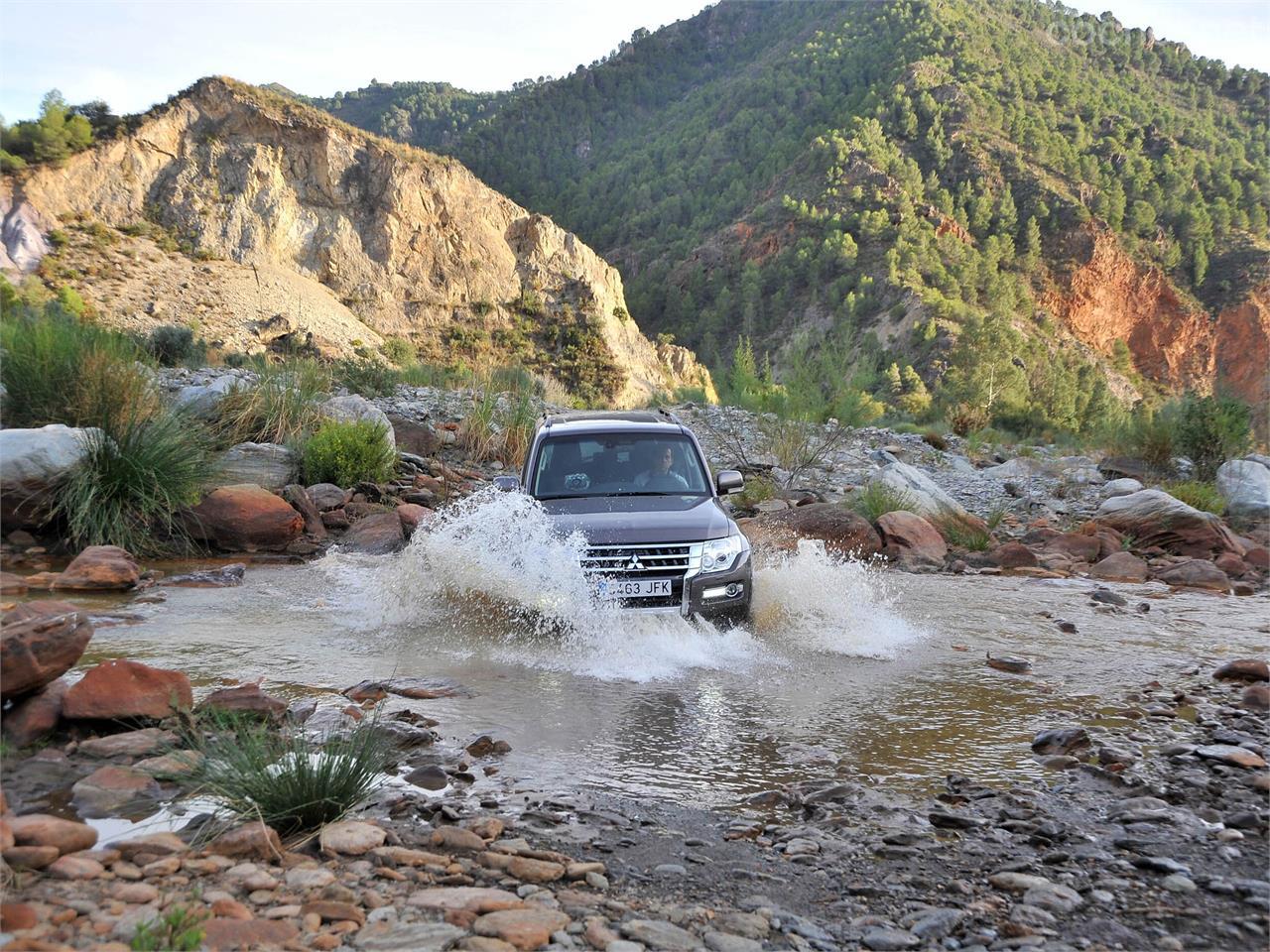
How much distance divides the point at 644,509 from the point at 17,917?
5262 millimetres

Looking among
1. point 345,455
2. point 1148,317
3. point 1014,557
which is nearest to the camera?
point 1014,557

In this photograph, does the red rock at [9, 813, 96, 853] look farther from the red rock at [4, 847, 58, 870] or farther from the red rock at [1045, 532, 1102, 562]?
the red rock at [1045, 532, 1102, 562]

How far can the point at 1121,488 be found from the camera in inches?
664

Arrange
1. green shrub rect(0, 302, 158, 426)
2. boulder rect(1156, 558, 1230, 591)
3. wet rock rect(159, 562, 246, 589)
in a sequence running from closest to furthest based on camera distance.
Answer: wet rock rect(159, 562, 246, 589) → boulder rect(1156, 558, 1230, 591) → green shrub rect(0, 302, 158, 426)

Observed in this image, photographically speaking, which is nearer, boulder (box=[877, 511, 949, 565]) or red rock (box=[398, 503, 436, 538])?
red rock (box=[398, 503, 436, 538])

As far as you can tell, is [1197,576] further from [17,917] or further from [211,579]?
[17,917]

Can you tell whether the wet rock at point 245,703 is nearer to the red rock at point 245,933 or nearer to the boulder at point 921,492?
the red rock at point 245,933

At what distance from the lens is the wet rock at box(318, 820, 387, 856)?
12.1 ft

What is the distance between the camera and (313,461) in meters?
14.7

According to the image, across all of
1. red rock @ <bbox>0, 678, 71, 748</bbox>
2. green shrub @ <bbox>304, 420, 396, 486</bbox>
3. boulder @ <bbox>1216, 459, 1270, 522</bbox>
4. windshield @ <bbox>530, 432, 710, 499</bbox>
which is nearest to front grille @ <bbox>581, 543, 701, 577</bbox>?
windshield @ <bbox>530, 432, 710, 499</bbox>

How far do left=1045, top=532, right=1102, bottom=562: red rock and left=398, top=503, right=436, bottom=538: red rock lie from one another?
839 centimetres

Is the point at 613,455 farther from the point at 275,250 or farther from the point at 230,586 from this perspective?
the point at 275,250

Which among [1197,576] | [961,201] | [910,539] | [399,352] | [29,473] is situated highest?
[961,201]

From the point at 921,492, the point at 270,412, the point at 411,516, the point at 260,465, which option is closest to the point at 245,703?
the point at 411,516
